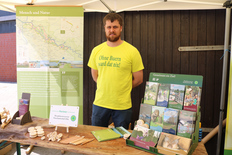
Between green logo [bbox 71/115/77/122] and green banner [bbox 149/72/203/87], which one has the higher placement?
green banner [bbox 149/72/203/87]

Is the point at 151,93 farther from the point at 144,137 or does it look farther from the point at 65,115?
the point at 65,115

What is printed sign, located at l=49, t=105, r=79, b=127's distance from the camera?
1.56 m

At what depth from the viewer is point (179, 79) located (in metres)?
1.30

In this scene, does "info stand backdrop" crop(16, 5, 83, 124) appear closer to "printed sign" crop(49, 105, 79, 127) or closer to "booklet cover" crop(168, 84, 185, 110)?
"printed sign" crop(49, 105, 79, 127)

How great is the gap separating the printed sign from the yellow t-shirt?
0.49 meters

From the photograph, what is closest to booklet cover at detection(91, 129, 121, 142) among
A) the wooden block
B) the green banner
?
the wooden block

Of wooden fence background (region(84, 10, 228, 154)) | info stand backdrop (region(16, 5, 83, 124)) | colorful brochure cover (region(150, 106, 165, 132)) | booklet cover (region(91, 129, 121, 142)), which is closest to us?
colorful brochure cover (region(150, 106, 165, 132))

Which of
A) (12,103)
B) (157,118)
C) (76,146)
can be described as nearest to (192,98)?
(157,118)

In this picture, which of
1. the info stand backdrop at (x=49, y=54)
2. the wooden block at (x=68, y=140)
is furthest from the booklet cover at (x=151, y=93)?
the info stand backdrop at (x=49, y=54)

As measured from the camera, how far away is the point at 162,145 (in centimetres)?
121

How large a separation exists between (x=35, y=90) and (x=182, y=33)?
2.41m

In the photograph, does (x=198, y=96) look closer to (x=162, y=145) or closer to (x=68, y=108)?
(x=162, y=145)

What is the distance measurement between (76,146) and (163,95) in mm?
680

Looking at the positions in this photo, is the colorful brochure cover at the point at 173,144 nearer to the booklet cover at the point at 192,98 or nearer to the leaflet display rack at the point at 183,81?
the leaflet display rack at the point at 183,81
